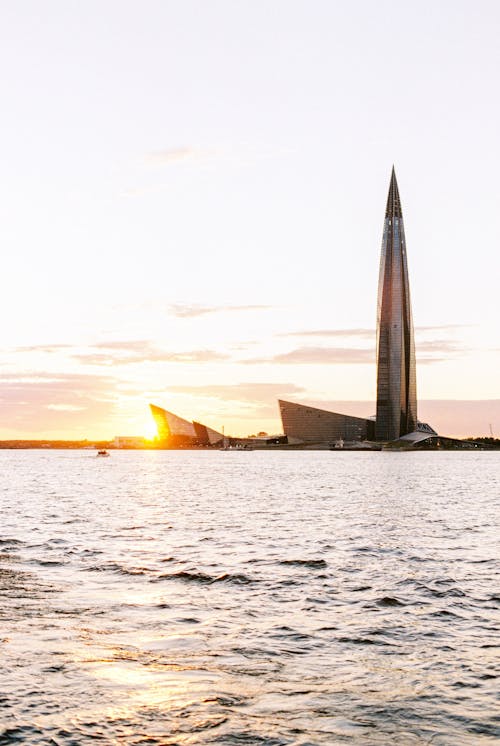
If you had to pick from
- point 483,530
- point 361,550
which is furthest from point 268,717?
point 483,530

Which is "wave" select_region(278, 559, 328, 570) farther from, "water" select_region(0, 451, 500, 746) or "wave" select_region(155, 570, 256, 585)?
"wave" select_region(155, 570, 256, 585)

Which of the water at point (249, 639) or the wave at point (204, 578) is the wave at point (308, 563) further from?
the wave at point (204, 578)

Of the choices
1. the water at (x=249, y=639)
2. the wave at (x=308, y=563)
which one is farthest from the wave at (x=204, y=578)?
the wave at (x=308, y=563)

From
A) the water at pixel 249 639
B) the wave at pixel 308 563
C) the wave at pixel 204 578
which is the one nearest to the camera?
the water at pixel 249 639

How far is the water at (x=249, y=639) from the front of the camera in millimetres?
13789

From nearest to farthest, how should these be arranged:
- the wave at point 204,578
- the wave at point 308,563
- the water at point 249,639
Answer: the water at point 249,639 < the wave at point 204,578 < the wave at point 308,563

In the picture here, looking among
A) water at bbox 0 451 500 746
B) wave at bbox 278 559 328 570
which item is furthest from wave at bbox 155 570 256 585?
wave at bbox 278 559 328 570

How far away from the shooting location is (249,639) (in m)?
19.9

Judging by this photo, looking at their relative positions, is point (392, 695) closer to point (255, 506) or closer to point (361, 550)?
point (361, 550)

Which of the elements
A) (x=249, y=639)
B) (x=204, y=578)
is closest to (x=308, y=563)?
(x=204, y=578)

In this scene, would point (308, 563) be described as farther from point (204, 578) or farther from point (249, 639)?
point (249, 639)

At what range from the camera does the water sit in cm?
1379

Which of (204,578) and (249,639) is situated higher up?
(249,639)

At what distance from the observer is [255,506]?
69188mm
